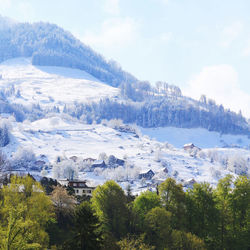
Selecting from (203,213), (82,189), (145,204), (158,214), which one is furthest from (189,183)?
(158,214)

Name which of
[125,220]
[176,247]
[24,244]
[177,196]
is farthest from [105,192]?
[24,244]

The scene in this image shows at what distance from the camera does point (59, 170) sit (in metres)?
174

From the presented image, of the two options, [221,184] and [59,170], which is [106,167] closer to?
[59,170]

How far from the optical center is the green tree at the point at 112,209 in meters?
64.4

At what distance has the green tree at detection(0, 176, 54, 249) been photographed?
39594 mm

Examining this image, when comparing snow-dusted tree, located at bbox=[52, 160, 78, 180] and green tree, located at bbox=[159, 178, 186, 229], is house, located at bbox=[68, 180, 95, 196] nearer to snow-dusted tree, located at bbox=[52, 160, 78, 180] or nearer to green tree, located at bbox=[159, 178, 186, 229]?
green tree, located at bbox=[159, 178, 186, 229]

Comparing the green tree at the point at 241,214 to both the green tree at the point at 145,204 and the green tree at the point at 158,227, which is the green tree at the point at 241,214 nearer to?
the green tree at the point at 158,227

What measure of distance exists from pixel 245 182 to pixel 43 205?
100 feet

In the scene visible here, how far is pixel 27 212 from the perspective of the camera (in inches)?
2164

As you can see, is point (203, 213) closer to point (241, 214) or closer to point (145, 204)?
point (241, 214)

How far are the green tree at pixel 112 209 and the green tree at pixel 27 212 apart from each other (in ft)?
28.2

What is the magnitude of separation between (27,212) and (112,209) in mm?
15517

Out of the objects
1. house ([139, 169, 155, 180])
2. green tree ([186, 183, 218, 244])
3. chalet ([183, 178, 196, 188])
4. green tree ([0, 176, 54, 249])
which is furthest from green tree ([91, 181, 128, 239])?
house ([139, 169, 155, 180])

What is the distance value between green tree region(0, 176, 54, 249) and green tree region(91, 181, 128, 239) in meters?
8.60
